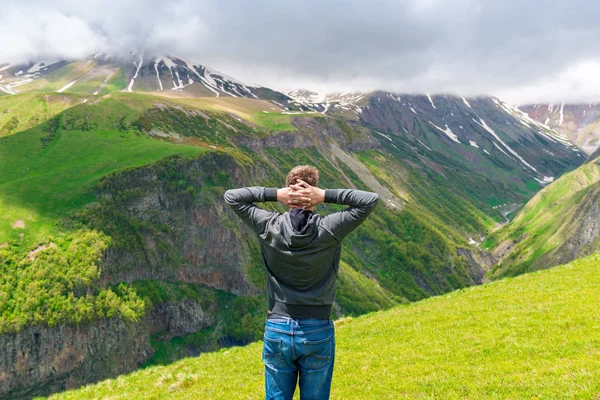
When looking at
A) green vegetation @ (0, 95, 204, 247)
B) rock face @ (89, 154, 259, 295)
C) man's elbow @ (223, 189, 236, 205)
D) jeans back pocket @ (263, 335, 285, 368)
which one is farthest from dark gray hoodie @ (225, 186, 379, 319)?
rock face @ (89, 154, 259, 295)

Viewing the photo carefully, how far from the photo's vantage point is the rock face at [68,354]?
3474 inches

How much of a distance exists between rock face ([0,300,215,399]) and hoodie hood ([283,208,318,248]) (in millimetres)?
104757

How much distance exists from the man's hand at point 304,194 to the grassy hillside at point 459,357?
7.79m

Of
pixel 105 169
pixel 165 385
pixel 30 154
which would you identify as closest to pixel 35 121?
pixel 30 154

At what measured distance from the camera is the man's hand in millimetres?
7266

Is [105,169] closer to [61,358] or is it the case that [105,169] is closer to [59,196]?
[59,196]

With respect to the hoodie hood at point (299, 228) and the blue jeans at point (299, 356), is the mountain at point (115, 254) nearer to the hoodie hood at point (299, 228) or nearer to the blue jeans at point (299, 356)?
the blue jeans at point (299, 356)

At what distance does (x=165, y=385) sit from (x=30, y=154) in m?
140

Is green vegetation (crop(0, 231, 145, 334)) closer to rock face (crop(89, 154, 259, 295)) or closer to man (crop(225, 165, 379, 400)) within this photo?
rock face (crop(89, 154, 259, 295))

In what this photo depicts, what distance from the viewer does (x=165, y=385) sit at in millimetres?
17266

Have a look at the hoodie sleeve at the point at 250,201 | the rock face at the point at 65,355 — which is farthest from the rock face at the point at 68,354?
the hoodie sleeve at the point at 250,201

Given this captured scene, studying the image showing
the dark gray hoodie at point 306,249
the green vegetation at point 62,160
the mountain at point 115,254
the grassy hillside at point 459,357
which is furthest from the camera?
the green vegetation at point 62,160

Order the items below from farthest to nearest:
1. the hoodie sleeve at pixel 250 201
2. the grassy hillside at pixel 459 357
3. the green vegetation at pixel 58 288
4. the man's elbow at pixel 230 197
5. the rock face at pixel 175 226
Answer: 1. the rock face at pixel 175 226
2. the green vegetation at pixel 58 288
3. the grassy hillside at pixel 459 357
4. the man's elbow at pixel 230 197
5. the hoodie sleeve at pixel 250 201

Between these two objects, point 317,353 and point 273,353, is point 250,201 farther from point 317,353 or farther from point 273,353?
point 317,353
